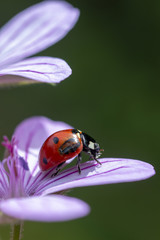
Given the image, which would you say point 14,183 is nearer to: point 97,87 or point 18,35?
point 18,35

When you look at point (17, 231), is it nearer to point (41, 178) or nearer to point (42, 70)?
point (41, 178)

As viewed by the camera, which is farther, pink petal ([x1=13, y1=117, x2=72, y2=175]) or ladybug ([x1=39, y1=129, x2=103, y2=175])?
pink petal ([x1=13, y1=117, x2=72, y2=175])

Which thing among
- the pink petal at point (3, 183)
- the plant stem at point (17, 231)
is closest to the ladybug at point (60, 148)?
the pink petal at point (3, 183)

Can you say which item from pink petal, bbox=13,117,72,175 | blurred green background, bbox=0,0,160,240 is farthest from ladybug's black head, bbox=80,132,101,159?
blurred green background, bbox=0,0,160,240

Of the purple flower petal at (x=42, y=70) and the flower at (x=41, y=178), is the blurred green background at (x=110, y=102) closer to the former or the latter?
the flower at (x=41, y=178)

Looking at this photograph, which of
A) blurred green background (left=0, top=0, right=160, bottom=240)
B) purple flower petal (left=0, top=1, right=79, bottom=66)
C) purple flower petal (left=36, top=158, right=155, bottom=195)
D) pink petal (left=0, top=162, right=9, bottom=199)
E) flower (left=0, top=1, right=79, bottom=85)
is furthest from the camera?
blurred green background (left=0, top=0, right=160, bottom=240)

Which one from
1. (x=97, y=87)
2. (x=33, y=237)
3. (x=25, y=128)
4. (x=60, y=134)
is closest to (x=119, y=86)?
(x=97, y=87)

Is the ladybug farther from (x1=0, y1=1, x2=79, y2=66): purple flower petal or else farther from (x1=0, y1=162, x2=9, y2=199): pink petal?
(x1=0, y1=1, x2=79, y2=66): purple flower petal

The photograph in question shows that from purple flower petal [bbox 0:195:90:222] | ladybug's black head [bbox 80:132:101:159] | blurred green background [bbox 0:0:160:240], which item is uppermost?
purple flower petal [bbox 0:195:90:222]
